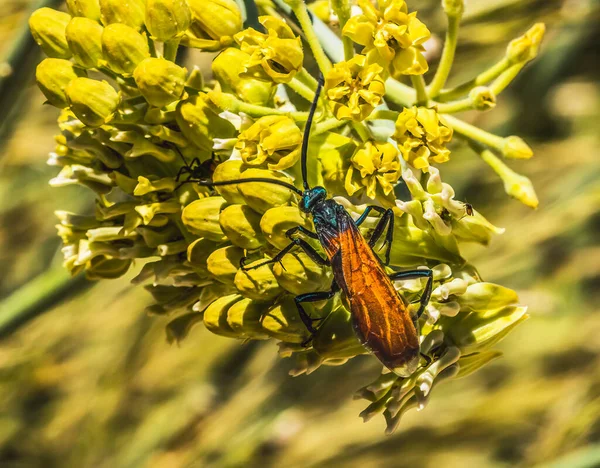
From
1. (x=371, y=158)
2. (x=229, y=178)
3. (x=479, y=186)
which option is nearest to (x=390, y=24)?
(x=371, y=158)

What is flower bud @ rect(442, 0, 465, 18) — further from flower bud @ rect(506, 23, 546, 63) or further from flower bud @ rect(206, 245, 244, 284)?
flower bud @ rect(206, 245, 244, 284)

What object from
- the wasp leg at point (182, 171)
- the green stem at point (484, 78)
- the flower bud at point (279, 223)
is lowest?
the flower bud at point (279, 223)

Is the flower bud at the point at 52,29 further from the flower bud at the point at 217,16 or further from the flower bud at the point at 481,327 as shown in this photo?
the flower bud at the point at 481,327

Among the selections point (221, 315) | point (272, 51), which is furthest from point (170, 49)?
point (221, 315)

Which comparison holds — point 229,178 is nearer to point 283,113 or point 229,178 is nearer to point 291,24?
point 283,113

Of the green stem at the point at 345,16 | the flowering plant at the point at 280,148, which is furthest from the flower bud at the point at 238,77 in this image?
the green stem at the point at 345,16

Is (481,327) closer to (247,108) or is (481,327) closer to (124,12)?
(247,108)
